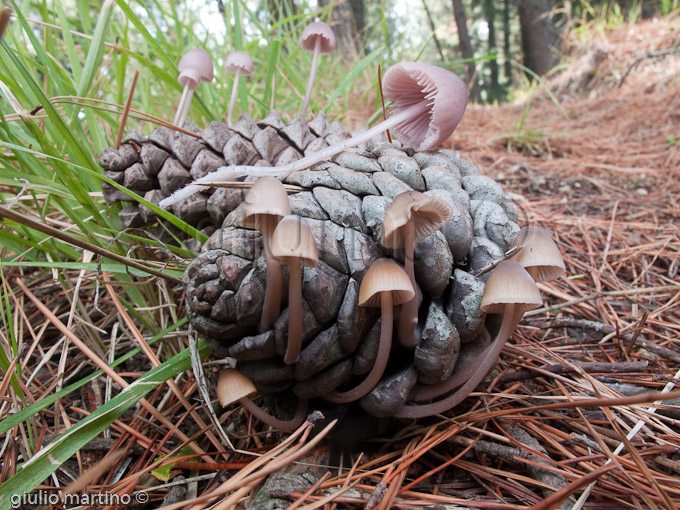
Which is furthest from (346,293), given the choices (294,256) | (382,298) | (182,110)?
(182,110)

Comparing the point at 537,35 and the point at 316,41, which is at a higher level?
the point at 316,41

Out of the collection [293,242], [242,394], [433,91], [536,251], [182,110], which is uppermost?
[182,110]

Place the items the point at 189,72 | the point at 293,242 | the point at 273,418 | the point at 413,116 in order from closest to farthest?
1. the point at 293,242
2. the point at 273,418
3. the point at 413,116
4. the point at 189,72

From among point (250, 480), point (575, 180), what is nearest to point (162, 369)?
point (250, 480)

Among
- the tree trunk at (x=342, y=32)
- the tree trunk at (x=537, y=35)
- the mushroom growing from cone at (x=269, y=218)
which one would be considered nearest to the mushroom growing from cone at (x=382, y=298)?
the mushroom growing from cone at (x=269, y=218)

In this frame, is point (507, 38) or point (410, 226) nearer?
point (410, 226)

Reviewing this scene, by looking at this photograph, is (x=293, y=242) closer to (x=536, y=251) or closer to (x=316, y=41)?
(x=536, y=251)

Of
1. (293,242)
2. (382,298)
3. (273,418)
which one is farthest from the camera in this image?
(273,418)
